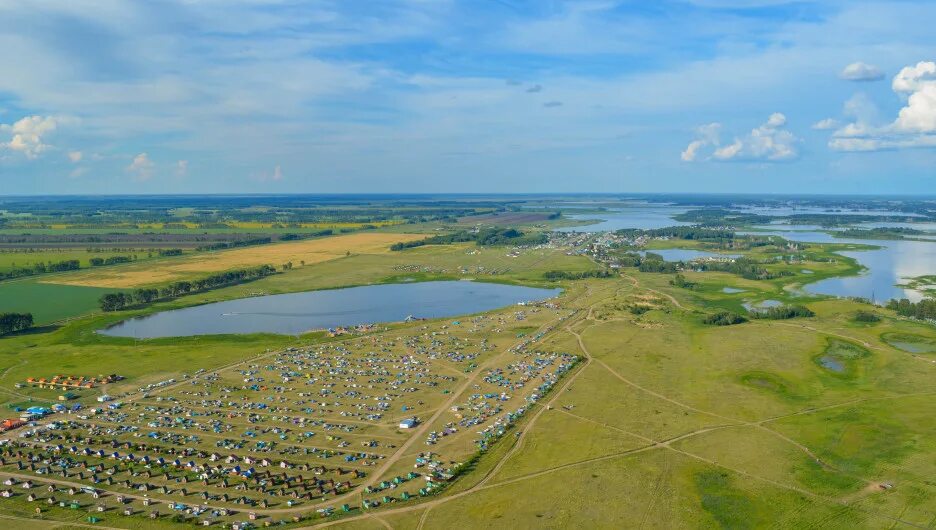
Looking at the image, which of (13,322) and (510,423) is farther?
(13,322)

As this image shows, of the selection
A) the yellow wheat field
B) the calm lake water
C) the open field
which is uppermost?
the yellow wheat field

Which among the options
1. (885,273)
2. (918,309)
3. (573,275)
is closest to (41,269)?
(573,275)

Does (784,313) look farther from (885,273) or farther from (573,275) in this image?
(885,273)

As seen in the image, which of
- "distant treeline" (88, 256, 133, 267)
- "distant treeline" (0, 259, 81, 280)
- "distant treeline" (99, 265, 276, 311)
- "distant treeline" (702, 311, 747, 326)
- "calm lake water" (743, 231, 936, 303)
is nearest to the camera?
"distant treeline" (702, 311, 747, 326)

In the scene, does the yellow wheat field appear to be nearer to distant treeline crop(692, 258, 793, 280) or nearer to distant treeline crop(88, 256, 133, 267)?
distant treeline crop(88, 256, 133, 267)

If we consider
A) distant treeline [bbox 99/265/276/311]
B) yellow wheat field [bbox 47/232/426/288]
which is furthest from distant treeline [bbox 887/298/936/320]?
yellow wheat field [bbox 47/232/426/288]

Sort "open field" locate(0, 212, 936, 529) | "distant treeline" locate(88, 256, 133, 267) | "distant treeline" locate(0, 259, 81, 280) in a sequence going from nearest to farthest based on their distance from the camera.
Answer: "open field" locate(0, 212, 936, 529), "distant treeline" locate(0, 259, 81, 280), "distant treeline" locate(88, 256, 133, 267)

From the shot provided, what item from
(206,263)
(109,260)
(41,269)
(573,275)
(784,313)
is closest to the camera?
(784,313)

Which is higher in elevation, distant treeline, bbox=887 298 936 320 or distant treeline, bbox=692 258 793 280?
distant treeline, bbox=692 258 793 280
